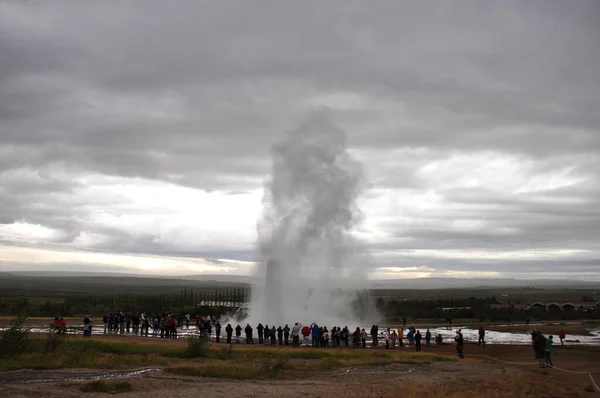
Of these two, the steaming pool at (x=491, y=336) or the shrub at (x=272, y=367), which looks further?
the steaming pool at (x=491, y=336)

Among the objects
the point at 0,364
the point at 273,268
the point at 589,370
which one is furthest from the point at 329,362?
the point at 273,268

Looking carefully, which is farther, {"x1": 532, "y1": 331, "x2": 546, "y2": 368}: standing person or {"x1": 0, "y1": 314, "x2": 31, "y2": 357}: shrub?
{"x1": 532, "y1": 331, "x2": 546, "y2": 368}: standing person

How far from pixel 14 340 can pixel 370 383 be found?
12916mm

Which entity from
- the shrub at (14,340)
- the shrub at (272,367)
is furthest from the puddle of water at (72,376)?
the shrub at (272,367)

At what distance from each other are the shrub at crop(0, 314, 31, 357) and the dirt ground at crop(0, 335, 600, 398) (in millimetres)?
3417

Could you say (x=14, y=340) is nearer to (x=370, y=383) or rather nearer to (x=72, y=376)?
(x=72, y=376)

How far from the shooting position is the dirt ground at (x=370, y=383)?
16.8 metres

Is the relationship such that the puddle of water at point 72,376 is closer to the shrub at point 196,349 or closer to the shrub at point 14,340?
the shrub at point 14,340

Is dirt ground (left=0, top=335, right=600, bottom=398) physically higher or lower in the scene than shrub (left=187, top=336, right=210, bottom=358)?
lower

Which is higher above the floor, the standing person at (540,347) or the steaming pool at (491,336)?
the standing person at (540,347)

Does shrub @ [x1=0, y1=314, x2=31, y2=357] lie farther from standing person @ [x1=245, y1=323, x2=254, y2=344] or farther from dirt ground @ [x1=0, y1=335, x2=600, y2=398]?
standing person @ [x1=245, y1=323, x2=254, y2=344]

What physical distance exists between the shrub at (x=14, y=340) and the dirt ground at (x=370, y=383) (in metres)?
3.42

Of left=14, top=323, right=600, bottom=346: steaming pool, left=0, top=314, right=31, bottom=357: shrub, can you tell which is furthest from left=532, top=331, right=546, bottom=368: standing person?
left=0, top=314, right=31, bottom=357: shrub

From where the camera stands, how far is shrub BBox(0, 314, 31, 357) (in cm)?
2217
